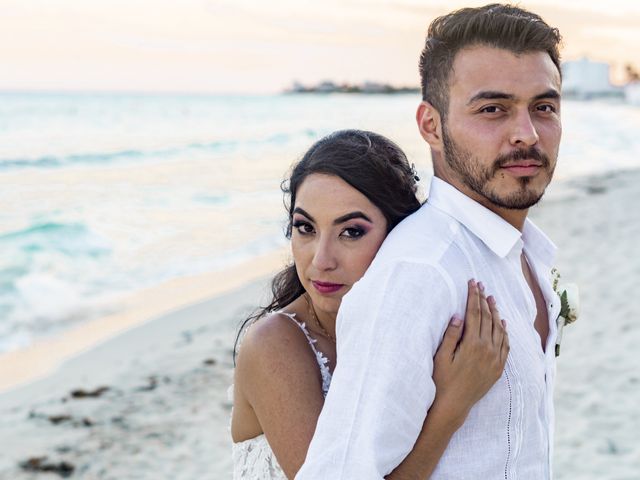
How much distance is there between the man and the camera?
5.85 feet

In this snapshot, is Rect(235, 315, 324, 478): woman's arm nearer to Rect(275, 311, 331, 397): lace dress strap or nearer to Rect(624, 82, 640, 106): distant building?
Rect(275, 311, 331, 397): lace dress strap

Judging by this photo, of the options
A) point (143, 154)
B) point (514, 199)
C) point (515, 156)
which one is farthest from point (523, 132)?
point (143, 154)

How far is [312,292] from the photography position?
2547 mm

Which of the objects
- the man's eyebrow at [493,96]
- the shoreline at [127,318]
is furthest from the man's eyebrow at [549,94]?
the shoreline at [127,318]

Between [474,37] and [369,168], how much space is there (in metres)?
0.61

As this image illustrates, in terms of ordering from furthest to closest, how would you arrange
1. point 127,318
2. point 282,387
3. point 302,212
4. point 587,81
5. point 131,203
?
1. point 587,81
2. point 131,203
3. point 127,318
4. point 302,212
5. point 282,387

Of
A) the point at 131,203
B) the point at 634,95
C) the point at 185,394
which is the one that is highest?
the point at 185,394

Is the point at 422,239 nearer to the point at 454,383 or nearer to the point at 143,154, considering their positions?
the point at 454,383

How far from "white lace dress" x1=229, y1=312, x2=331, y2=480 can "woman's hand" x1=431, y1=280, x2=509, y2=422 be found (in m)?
0.74

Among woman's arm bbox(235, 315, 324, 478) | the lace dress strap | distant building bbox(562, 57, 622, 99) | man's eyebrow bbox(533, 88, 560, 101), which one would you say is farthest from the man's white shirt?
distant building bbox(562, 57, 622, 99)

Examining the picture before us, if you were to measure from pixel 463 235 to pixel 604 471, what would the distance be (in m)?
3.88

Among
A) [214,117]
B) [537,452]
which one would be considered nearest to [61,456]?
[537,452]

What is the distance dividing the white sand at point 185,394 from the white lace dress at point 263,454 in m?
3.25

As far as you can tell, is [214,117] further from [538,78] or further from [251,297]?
[538,78]
